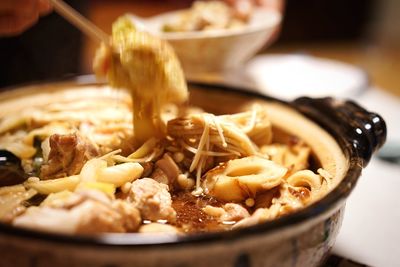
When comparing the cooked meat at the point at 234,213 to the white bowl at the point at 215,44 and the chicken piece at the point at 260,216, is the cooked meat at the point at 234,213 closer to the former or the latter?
the chicken piece at the point at 260,216

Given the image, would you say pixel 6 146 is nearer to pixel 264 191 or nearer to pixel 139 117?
pixel 139 117

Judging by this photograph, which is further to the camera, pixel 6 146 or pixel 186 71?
pixel 186 71

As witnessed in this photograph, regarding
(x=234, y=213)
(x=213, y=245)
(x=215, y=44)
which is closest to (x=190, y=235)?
(x=213, y=245)

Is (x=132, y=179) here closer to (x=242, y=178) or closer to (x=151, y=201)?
(x=151, y=201)

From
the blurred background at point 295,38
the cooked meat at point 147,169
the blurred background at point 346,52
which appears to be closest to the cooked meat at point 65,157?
the cooked meat at point 147,169

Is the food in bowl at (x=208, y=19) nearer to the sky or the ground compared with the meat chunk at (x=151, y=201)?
nearer to the sky

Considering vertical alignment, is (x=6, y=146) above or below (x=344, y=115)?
below

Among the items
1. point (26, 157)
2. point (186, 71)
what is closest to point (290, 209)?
point (26, 157)
